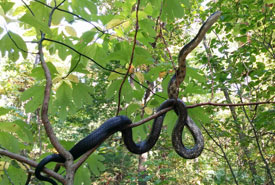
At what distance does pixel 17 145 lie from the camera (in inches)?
50.3

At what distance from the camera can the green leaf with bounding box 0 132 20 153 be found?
4.11 feet

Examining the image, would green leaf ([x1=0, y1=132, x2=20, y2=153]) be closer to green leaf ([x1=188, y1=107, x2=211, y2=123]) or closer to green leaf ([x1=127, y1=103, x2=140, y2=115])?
green leaf ([x1=127, y1=103, x2=140, y2=115])

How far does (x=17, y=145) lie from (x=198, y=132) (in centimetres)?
104

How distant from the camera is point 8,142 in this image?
49.7 inches

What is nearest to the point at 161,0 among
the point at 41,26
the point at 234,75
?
the point at 41,26

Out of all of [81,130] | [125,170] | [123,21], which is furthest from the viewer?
[81,130]

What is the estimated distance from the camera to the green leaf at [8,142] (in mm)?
1252

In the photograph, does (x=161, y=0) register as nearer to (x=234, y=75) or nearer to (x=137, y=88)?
(x=137, y=88)

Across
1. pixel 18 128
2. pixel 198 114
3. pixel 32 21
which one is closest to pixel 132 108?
pixel 198 114

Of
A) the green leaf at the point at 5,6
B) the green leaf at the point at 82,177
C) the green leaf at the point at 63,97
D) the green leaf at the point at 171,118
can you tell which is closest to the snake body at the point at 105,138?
the green leaf at the point at 171,118

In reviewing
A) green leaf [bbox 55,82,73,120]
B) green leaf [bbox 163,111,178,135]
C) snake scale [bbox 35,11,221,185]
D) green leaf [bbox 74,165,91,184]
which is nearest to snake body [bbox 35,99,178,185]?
snake scale [bbox 35,11,221,185]

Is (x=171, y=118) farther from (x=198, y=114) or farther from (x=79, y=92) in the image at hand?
(x=79, y=92)

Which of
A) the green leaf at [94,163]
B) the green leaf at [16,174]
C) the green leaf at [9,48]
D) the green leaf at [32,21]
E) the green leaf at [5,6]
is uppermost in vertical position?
the green leaf at [5,6]

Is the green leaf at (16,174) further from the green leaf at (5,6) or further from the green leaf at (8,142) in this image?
the green leaf at (5,6)
